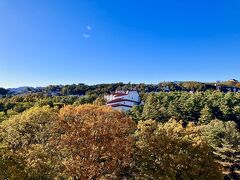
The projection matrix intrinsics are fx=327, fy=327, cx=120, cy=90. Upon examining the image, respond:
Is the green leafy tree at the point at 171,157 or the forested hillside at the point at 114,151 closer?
the forested hillside at the point at 114,151

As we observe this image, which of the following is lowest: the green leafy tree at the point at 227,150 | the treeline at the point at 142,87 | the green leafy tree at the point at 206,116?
the green leafy tree at the point at 227,150

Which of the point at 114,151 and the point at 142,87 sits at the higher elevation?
the point at 142,87

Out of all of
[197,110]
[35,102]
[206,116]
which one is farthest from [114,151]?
[35,102]

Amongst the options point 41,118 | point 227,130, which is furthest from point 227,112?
point 41,118

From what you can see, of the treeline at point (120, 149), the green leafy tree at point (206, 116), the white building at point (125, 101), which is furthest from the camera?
the white building at point (125, 101)

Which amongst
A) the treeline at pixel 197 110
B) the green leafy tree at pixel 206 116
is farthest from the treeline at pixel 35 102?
the green leafy tree at pixel 206 116

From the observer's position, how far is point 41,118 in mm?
39125

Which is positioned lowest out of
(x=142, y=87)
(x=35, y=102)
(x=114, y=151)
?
(x=114, y=151)

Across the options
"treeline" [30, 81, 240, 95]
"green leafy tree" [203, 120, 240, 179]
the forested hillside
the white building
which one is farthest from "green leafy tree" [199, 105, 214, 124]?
"treeline" [30, 81, 240, 95]

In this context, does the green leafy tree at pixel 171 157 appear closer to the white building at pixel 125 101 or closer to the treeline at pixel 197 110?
the treeline at pixel 197 110

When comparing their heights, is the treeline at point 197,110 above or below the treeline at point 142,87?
below

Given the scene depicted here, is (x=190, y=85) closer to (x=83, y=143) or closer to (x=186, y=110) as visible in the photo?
(x=186, y=110)

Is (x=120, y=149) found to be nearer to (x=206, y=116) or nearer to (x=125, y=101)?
(x=206, y=116)

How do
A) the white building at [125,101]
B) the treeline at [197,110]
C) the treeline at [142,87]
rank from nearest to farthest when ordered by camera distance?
1. the treeline at [197,110]
2. the white building at [125,101]
3. the treeline at [142,87]
